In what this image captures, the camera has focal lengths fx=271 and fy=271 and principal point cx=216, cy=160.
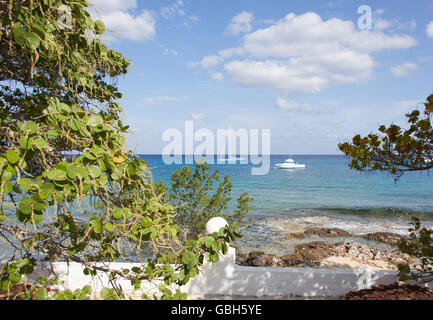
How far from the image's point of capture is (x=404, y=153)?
3.42 meters

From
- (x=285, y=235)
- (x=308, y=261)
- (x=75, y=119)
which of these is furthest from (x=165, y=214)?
(x=285, y=235)

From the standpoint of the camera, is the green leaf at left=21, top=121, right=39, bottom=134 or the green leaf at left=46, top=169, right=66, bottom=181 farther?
the green leaf at left=21, top=121, right=39, bottom=134

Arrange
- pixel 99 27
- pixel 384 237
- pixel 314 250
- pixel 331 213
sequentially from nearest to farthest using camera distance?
pixel 99 27, pixel 314 250, pixel 384 237, pixel 331 213

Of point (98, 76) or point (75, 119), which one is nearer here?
point (75, 119)

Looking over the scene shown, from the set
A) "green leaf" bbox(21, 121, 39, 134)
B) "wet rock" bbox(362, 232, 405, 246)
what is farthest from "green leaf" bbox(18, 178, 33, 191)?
"wet rock" bbox(362, 232, 405, 246)

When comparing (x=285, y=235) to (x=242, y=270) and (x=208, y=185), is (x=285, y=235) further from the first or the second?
(x=242, y=270)

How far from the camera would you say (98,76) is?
11.3 ft

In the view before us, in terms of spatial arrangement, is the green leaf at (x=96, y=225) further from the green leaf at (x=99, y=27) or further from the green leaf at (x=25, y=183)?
the green leaf at (x=99, y=27)

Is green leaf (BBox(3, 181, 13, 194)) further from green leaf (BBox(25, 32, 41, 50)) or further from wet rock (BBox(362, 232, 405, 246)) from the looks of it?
wet rock (BBox(362, 232, 405, 246))

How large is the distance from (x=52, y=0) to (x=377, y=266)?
1170 cm

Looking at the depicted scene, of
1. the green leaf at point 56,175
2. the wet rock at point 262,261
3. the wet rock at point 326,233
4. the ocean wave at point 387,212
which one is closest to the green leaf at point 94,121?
the green leaf at point 56,175

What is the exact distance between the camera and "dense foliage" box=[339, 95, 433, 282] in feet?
10.7

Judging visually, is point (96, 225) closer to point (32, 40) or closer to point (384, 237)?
point (32, 40)

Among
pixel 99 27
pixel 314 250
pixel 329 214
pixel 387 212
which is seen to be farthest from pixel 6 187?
pixel 387 212
